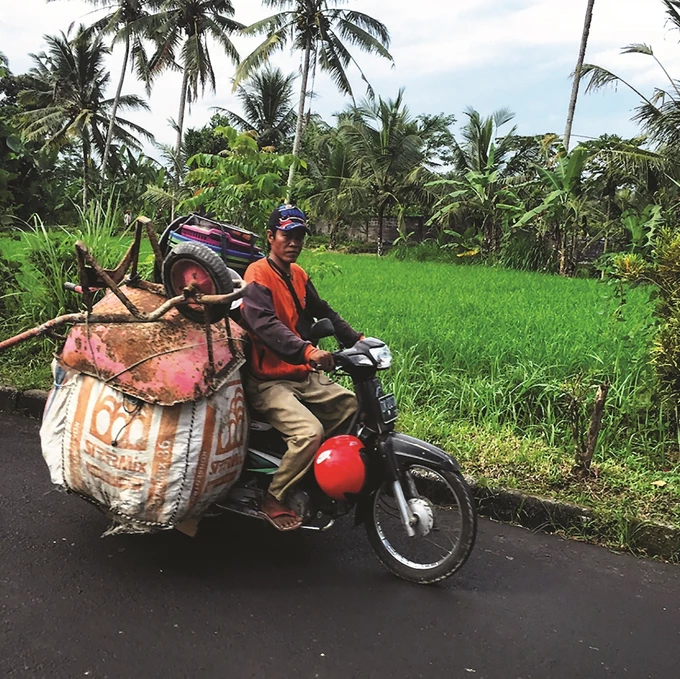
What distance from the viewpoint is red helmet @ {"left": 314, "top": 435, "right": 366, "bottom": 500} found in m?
2.77

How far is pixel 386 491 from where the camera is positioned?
9.75 feet

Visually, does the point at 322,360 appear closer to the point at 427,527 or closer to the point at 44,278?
the point at 427,527

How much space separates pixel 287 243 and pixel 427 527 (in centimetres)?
141

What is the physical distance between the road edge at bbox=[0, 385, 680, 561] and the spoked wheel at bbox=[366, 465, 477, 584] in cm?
67

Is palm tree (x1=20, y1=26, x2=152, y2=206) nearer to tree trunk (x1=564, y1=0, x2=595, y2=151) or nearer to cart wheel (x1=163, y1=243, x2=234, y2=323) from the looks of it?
tree trunk (x1=564, y1=0, x2=595, y2=151)

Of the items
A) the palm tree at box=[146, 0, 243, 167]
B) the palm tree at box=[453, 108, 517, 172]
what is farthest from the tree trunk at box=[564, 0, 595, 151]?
the palm tree at box=[146, 0, 243, 167]

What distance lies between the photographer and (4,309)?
639 cm

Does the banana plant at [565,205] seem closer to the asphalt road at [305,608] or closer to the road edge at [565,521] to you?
the road edge at [565,521]

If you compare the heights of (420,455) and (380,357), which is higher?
(380,357)

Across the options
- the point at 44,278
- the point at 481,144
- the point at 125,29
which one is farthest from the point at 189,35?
the point at 44,278

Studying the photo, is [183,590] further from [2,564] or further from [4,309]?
[4,309]

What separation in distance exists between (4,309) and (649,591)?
5898 millimetres

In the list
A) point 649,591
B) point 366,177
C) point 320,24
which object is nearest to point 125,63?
point 320,24

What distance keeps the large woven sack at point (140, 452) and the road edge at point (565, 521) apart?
1.54 meters
